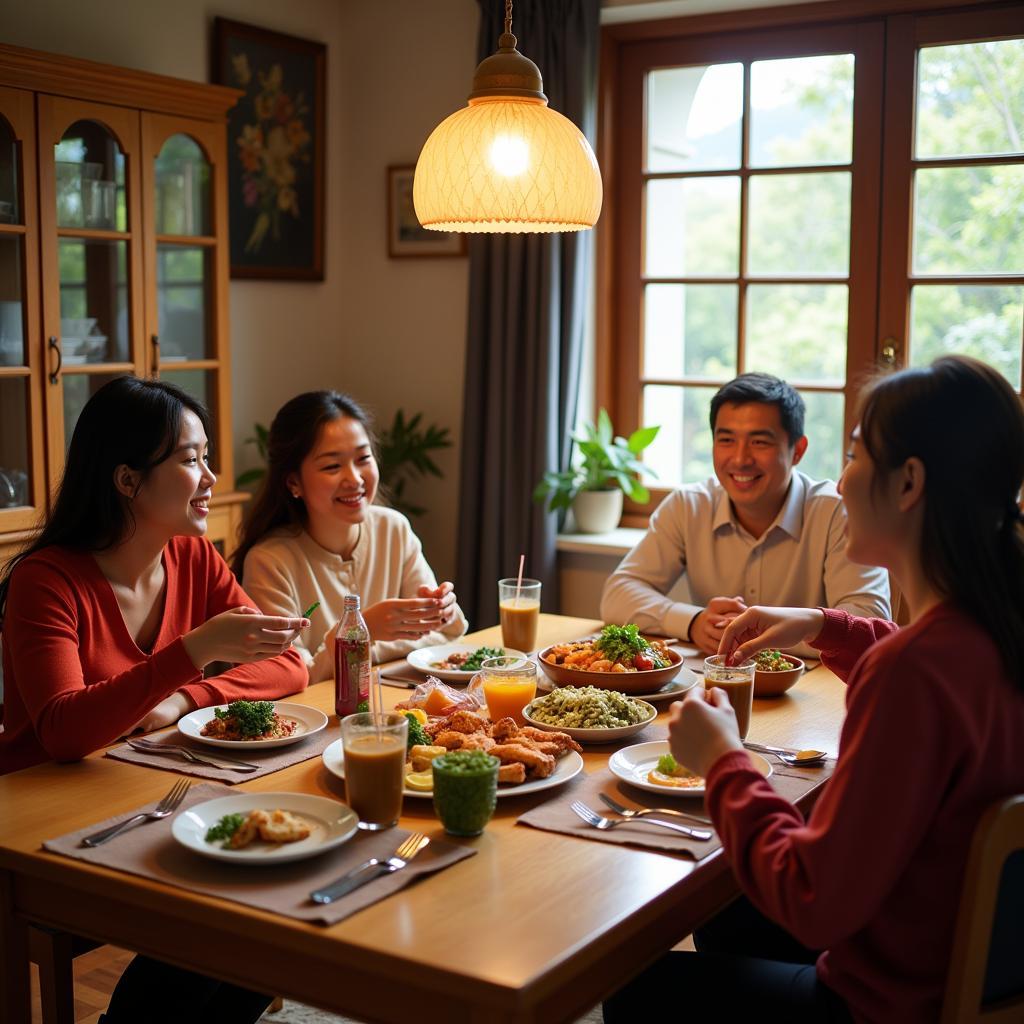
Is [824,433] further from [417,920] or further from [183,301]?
[417,920]

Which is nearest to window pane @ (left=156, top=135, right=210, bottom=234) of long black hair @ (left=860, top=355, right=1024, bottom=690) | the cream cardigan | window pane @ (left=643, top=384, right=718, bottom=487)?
the cream cardigan

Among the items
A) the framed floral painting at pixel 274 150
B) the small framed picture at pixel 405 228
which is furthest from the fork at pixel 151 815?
the small framed picture at pixel 405 228

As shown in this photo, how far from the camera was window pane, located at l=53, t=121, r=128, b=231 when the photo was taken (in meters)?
3.29

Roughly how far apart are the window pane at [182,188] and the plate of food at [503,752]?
2.20 m

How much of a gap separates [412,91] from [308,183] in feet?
1.59

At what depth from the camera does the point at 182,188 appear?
367cm

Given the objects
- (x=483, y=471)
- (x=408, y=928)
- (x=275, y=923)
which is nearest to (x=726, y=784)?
(x=408, y=928)

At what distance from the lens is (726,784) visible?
1.44 metres

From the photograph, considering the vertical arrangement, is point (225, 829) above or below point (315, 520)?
below

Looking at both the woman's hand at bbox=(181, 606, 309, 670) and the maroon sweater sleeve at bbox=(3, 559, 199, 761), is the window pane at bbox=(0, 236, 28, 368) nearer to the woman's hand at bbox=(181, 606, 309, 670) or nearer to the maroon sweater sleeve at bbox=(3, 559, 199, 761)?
the maroon sweater sleeve at bbox=(3, 559, 199, 761)

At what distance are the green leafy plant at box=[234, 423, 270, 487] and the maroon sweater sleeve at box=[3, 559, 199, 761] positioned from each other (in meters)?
2.18

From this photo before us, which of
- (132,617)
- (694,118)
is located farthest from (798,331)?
(132,617)

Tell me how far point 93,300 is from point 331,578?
3.97 ft

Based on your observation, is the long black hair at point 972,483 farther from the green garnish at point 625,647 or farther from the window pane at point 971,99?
the window pane at point 971,99
